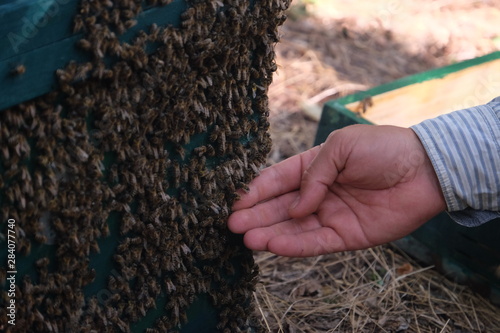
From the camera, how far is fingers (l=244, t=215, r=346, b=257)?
3.19m

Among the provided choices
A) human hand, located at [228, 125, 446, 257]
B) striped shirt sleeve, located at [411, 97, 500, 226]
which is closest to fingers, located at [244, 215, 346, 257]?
human hand, located at [228, 125, 446, 257]

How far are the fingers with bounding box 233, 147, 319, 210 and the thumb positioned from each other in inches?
6.7

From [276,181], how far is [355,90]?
4.16 meters

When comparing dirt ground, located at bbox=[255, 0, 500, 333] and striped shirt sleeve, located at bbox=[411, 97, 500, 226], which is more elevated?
striped shirt sleeve, located at bbox=[411, 97, 500, 226]

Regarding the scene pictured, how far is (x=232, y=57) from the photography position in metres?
2.83

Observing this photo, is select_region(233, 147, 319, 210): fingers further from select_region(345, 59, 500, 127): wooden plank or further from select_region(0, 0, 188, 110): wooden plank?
select_region(345, 59, 500, 127): wooden plank

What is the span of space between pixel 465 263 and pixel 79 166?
304 cm

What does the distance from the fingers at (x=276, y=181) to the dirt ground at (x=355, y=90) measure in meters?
0.75

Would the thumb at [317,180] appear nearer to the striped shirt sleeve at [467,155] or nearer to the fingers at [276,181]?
the fingers at [276,181]

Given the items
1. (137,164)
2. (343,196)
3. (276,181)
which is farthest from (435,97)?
(137,164)

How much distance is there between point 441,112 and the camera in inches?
205

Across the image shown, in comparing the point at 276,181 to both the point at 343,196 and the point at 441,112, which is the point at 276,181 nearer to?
the point at 343,196

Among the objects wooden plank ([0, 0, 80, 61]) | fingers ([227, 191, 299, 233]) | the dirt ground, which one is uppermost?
wooden plank ([0, 0, 80, 61])

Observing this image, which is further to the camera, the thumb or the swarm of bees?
the thumb
